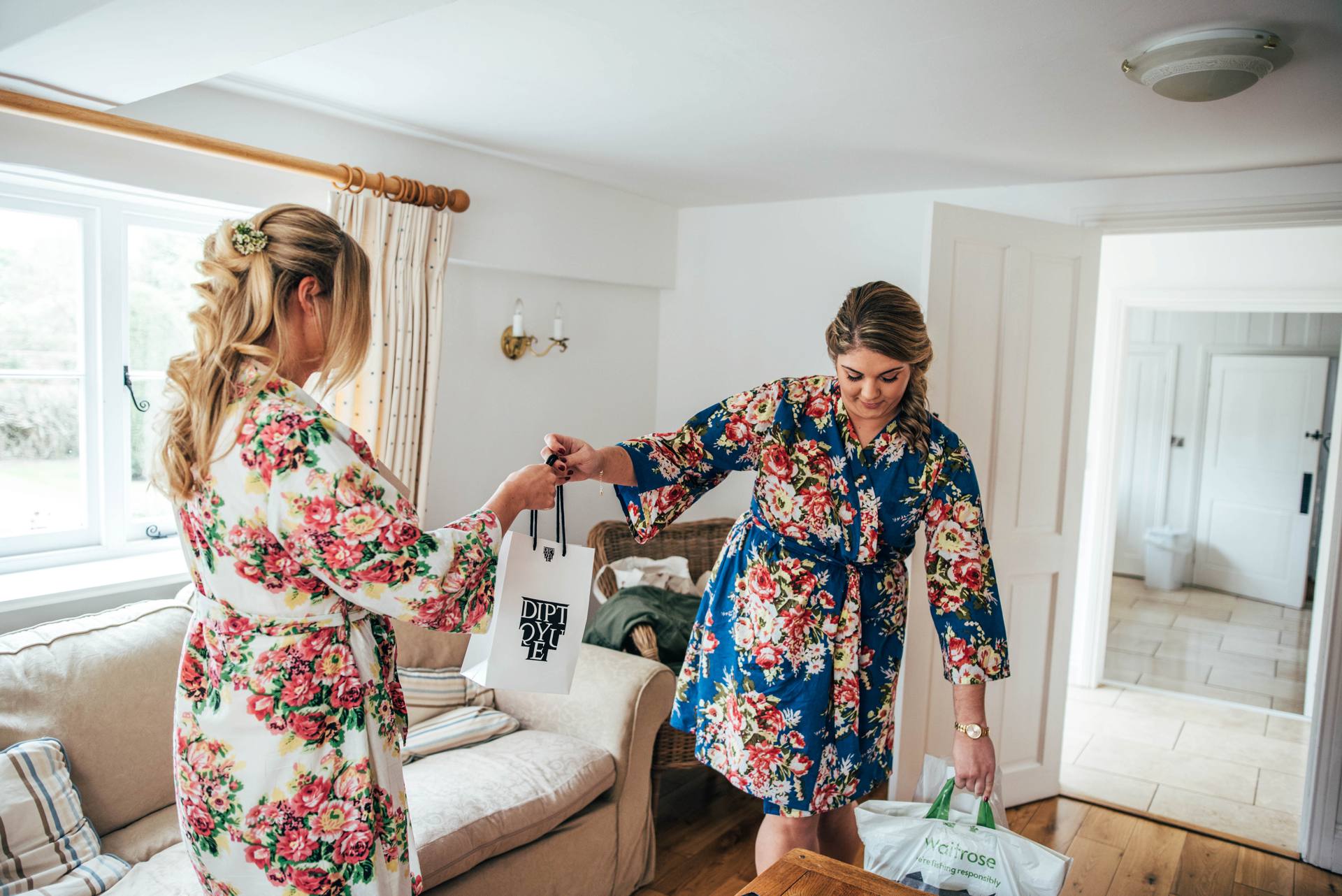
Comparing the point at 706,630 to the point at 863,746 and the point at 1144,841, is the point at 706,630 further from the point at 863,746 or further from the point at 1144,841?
the point at 1144,841

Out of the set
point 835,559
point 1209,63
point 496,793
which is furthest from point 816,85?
point 496,793

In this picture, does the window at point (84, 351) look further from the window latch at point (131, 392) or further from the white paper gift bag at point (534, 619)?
the white paper gift bag at point (534, 619)

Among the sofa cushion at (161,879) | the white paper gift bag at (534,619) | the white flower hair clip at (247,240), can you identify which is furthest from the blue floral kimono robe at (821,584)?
the sofa cushion at (161,879)

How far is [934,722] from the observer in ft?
10.1

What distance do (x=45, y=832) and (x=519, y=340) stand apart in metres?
2.23

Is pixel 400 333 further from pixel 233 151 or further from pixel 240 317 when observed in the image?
pixel 240 317

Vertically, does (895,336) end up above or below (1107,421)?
above

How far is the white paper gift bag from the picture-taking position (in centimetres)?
150

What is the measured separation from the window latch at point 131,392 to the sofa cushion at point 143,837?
125 centimetres

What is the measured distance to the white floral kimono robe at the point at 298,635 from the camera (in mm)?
1149

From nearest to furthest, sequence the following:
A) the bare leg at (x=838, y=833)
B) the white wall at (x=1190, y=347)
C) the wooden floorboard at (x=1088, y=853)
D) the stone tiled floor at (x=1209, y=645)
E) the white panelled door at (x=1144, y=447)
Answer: the bare leg at (x=838, y=833), the wooden floorboard at (x=1088, y=853), the stone tiled floor at (x=1209, y=645), the white wall at (x=1190, y=347), the white panelled door at (x=1144, y=447)

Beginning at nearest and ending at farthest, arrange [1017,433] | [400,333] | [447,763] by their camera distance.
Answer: [447,763] → [400,333] → [1017,433]

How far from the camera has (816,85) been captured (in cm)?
226

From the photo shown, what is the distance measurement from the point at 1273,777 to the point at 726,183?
10.5ft
